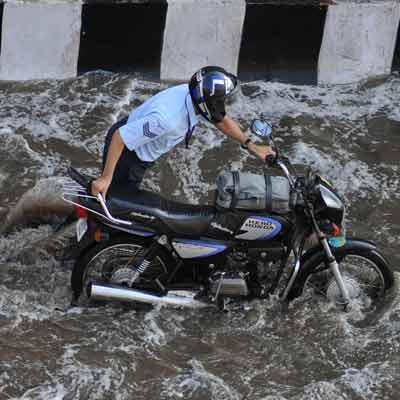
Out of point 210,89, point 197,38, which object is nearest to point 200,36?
point 197,38

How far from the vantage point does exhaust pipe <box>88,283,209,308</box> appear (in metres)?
4.80

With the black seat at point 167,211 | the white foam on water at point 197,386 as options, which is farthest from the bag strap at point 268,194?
the white foam on water at point 197,386

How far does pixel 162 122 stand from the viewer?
442 centimetres

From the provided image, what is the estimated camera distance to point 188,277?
497cm

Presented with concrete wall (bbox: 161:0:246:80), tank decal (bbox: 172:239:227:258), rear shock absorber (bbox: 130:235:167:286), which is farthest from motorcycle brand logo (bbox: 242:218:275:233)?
concrete wall (bbox: 161:0:246:80)

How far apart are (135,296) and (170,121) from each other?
1190mm

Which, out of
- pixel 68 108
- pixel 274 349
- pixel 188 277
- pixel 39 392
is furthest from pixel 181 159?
pixel 39 392

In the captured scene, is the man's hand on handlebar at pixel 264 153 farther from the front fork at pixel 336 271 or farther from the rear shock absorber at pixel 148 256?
the rear shock absorber at pixel 148 256

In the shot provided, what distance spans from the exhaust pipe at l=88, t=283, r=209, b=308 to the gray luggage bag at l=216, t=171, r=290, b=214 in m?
0.72

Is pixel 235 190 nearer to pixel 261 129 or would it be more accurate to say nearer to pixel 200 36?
pixel 261 129

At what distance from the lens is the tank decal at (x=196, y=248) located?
15.5 ft

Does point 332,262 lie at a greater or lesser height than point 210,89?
lesser

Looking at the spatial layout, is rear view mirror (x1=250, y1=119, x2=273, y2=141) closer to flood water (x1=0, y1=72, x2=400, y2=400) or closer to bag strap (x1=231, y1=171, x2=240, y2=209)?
bag strap (x1=231, y1=171, x2=240, y2=209)

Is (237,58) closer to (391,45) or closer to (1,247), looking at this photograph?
(391,45)
